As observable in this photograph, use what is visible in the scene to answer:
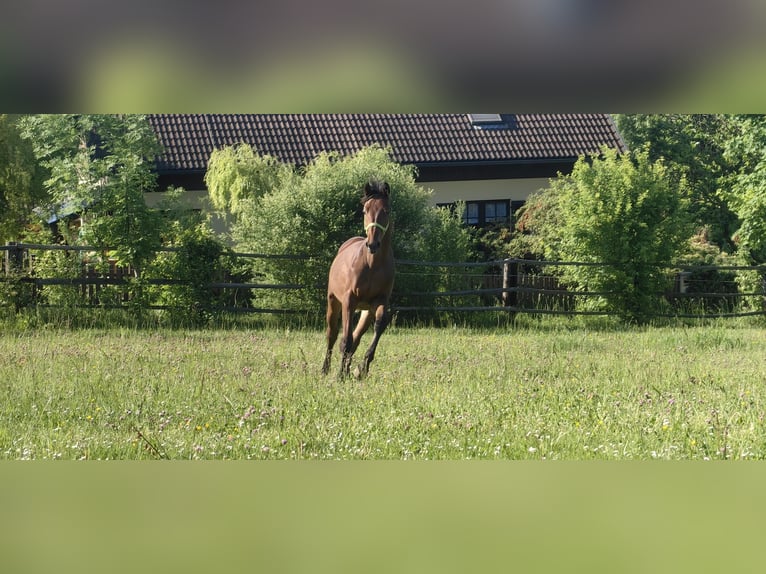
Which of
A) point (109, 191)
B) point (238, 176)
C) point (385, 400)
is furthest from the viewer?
point (238, 176)

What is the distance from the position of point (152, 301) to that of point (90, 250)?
1.37 metres

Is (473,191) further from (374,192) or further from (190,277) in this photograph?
(374,192)

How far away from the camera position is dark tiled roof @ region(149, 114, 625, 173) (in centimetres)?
2205

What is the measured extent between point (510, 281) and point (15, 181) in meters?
9.17

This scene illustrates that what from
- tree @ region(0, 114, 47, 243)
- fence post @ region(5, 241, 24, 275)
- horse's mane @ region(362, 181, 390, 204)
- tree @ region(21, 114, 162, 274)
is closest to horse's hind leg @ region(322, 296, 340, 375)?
horse's mane @ region(362, 181, 390, 204)

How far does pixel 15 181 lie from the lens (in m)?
14.8

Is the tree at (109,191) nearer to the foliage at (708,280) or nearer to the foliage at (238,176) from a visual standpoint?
the foliage at (238,176)

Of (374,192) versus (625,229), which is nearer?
(374,192)

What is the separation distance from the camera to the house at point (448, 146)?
22.3 meters

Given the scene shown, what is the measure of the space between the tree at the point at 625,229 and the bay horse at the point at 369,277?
29.8 ft
